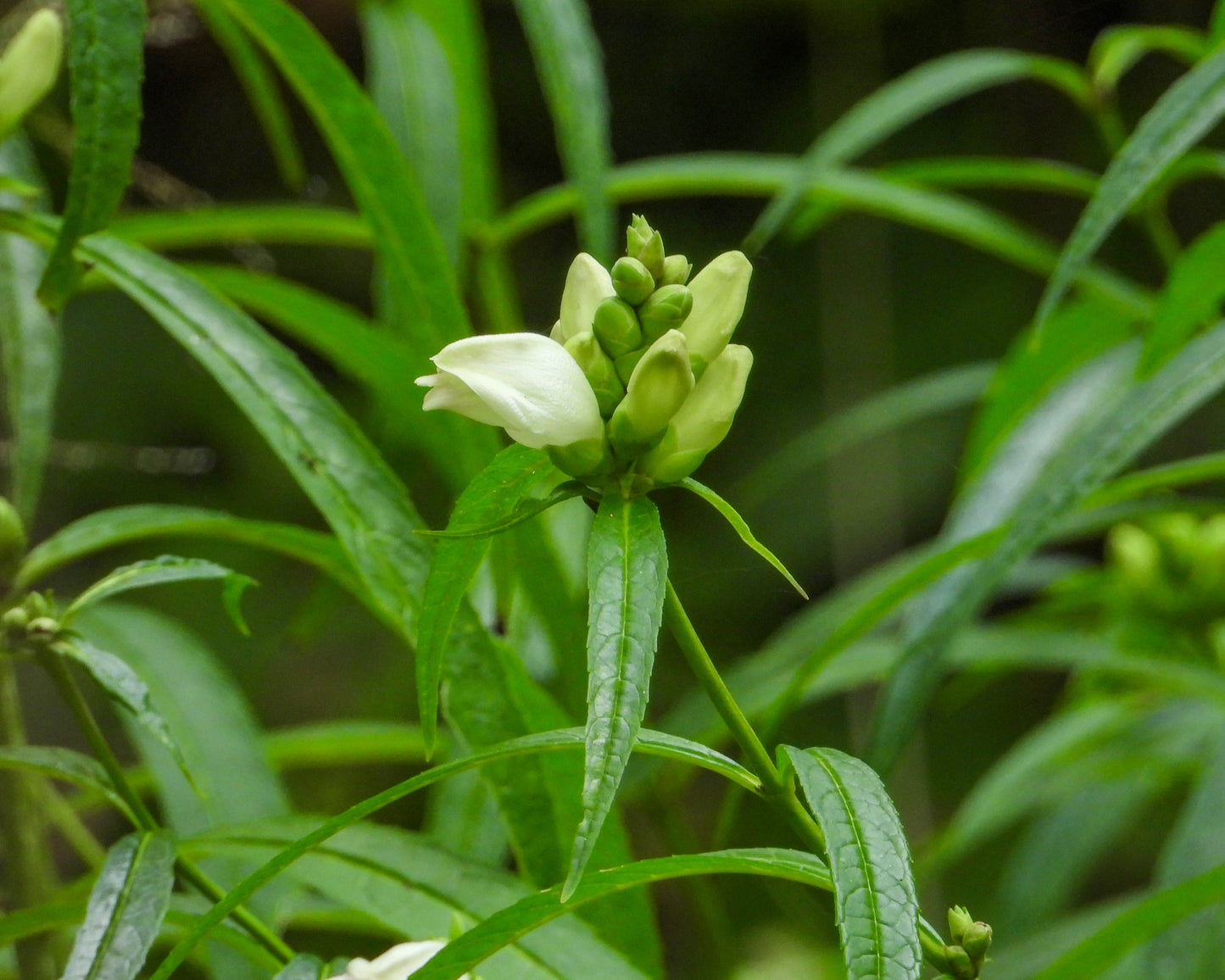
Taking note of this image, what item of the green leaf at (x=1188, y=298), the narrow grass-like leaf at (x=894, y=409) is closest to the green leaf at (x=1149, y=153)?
the green leaf at (x=1188, y=298)

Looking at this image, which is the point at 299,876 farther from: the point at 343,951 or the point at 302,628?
the point at 343,951

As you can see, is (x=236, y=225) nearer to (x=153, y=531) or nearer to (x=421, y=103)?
(x=421, y=103)

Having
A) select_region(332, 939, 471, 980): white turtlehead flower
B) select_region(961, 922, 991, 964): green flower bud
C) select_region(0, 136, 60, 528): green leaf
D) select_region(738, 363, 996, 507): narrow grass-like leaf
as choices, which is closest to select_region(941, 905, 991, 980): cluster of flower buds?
select_region(961, 922, 991, 964): green flower bud

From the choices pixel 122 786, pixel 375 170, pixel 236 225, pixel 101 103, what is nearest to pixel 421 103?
pixel 236 225

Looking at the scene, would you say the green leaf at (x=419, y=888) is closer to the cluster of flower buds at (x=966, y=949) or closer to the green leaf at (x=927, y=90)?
the cluster of flower buds at (x=966, y=949)

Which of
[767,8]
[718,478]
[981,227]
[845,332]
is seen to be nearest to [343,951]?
[981,227]

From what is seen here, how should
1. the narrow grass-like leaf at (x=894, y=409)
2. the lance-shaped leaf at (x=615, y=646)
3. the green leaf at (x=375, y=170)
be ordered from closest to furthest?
the lance-shaped leaf at (x=615, y=646)
the green leaf at (x=375, y=170)
the narrow grass-like leaf at (x=894, y=409)
